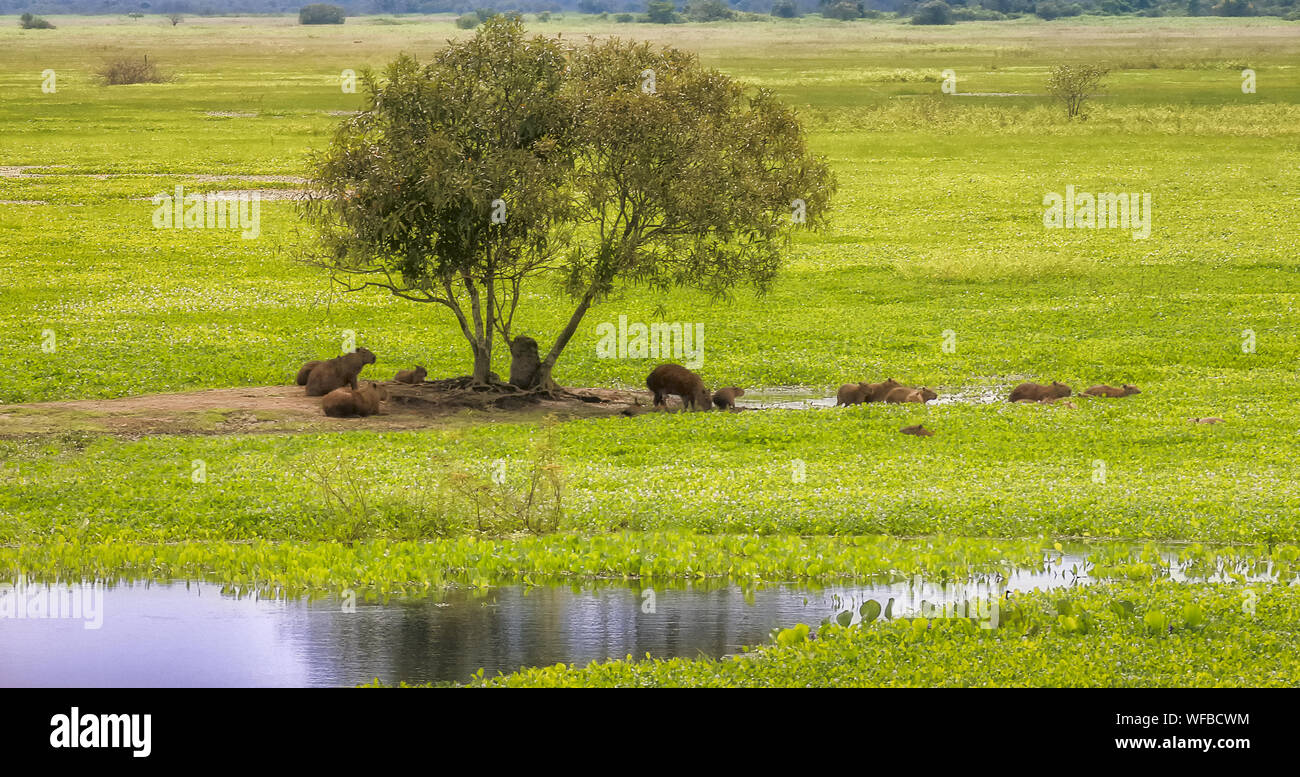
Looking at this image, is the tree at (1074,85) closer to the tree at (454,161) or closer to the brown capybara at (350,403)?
the tree at (454,161)

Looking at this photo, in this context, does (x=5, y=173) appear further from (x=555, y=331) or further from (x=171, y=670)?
(x=171, y=670)

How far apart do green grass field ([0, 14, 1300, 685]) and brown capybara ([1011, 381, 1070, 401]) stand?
1.04 metres

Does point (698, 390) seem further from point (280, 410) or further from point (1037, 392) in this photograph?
point (280, 410)

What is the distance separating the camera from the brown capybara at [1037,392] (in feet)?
87.5

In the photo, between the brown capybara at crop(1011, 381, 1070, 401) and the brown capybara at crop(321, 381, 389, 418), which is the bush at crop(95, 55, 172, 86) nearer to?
the brown capybara at crop(321, 381, 389, 418)

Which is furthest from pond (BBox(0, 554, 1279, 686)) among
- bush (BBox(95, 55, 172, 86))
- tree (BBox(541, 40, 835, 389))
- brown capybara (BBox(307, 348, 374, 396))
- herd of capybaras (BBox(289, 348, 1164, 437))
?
bush (BBox(95, 55, 172, 86))

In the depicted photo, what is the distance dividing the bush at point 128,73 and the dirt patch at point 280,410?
344ft

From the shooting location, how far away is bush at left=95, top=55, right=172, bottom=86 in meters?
124

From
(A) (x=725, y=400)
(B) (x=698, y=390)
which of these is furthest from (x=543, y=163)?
(A) (x=725, y=400)

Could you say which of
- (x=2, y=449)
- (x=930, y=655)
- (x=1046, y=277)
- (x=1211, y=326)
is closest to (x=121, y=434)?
(x=2, y=449)

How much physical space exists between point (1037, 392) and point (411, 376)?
11.2 meters

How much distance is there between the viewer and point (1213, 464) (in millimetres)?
21328

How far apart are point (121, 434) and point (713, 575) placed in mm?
11605

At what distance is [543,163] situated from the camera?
2669cm
